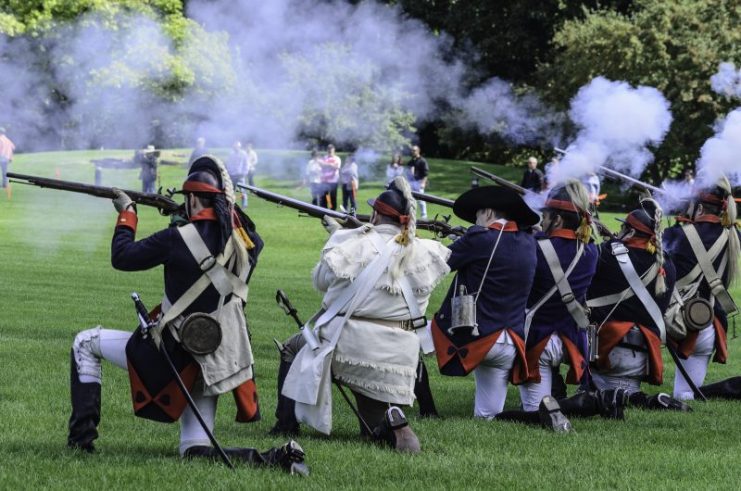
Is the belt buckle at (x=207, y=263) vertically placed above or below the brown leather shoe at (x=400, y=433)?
above

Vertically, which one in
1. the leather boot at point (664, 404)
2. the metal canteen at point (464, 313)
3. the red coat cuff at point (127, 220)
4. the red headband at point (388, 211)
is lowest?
the leather boot at point (664, 404)

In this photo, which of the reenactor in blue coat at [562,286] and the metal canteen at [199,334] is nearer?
the metal canteen at [199,334]

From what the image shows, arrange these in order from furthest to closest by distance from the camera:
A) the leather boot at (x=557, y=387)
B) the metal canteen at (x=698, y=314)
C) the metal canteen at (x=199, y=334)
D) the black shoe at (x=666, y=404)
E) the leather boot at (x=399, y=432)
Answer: the metal canteen at (x=698, y=314)
the leather boot at (x=557, y=387)
the black shoe at (x=666, y=404)
the leather boot at (x=399, y=432)
the metal canteen at (x=199, y=334)

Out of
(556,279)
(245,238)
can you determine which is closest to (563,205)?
(556,279)

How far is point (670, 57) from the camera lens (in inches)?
1625

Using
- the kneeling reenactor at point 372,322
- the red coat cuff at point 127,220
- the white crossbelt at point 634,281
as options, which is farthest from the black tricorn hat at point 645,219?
the red coat cuff at point 127,220

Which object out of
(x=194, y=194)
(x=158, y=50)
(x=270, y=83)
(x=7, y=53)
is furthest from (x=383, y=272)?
(x=270, y=83)

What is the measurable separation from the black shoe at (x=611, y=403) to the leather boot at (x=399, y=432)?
242cm

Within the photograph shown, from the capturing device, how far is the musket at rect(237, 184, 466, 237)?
10.8m

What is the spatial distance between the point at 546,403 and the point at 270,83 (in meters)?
10.4

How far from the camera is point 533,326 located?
1066 centimetres

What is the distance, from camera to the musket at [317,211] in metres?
10.8

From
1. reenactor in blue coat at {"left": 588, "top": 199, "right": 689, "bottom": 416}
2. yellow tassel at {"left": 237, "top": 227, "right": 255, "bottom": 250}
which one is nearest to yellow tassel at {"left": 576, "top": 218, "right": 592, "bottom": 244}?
reenactor in blue coat at {"left": 588, "top": 199, "right": 689, "bottom": 416}

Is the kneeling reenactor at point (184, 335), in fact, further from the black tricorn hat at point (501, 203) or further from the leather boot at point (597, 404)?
the leather boot at point (597, 404)
